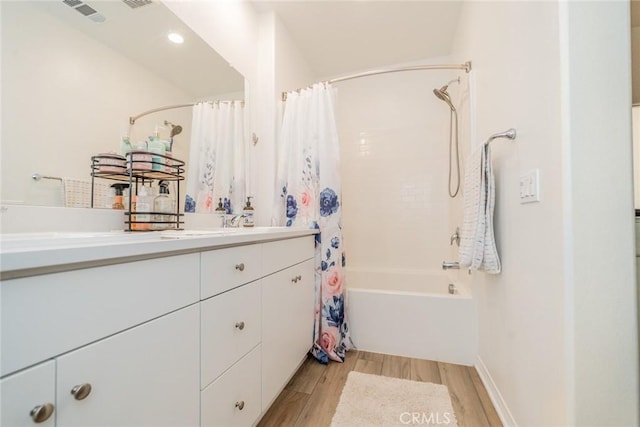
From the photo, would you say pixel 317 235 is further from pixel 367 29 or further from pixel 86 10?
pixel 367 29

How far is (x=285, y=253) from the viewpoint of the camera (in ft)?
4.66

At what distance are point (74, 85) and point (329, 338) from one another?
179 cm

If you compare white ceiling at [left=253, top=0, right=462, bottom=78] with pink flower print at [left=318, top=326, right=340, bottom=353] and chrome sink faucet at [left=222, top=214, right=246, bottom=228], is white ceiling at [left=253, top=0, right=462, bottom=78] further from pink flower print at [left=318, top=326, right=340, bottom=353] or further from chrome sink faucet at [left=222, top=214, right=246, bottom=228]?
pink flower print at [left=318, top=326, right=340, bottom=353]

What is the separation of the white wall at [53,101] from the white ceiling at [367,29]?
1.44 meters

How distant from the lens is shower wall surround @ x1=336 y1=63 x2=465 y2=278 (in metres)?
2.66

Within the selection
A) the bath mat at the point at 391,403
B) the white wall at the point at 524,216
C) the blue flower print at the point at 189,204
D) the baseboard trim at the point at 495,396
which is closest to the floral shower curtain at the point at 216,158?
the blue flower print at the point at 189,204

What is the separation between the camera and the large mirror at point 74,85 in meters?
0.82

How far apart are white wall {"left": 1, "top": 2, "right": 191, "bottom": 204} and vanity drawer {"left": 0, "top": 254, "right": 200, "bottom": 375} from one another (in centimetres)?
53

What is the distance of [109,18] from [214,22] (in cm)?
74

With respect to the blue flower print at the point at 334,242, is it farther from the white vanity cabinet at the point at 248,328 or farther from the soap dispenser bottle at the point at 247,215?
the soap dispenser bottle at the point at 247,215

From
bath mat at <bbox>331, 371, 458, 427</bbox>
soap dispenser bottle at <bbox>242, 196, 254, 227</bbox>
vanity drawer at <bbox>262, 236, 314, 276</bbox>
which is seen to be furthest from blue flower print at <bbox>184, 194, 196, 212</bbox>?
bath mat at <bbox>331, 371, 458, 427</bbox>

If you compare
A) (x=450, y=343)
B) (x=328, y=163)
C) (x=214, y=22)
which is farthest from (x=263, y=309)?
(x=214, y=22)

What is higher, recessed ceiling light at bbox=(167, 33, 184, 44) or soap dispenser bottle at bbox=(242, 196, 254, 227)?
recessed ceiling light at bbox=(167, 33, 184, 44)

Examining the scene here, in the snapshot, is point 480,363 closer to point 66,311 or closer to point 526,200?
point 526,200
